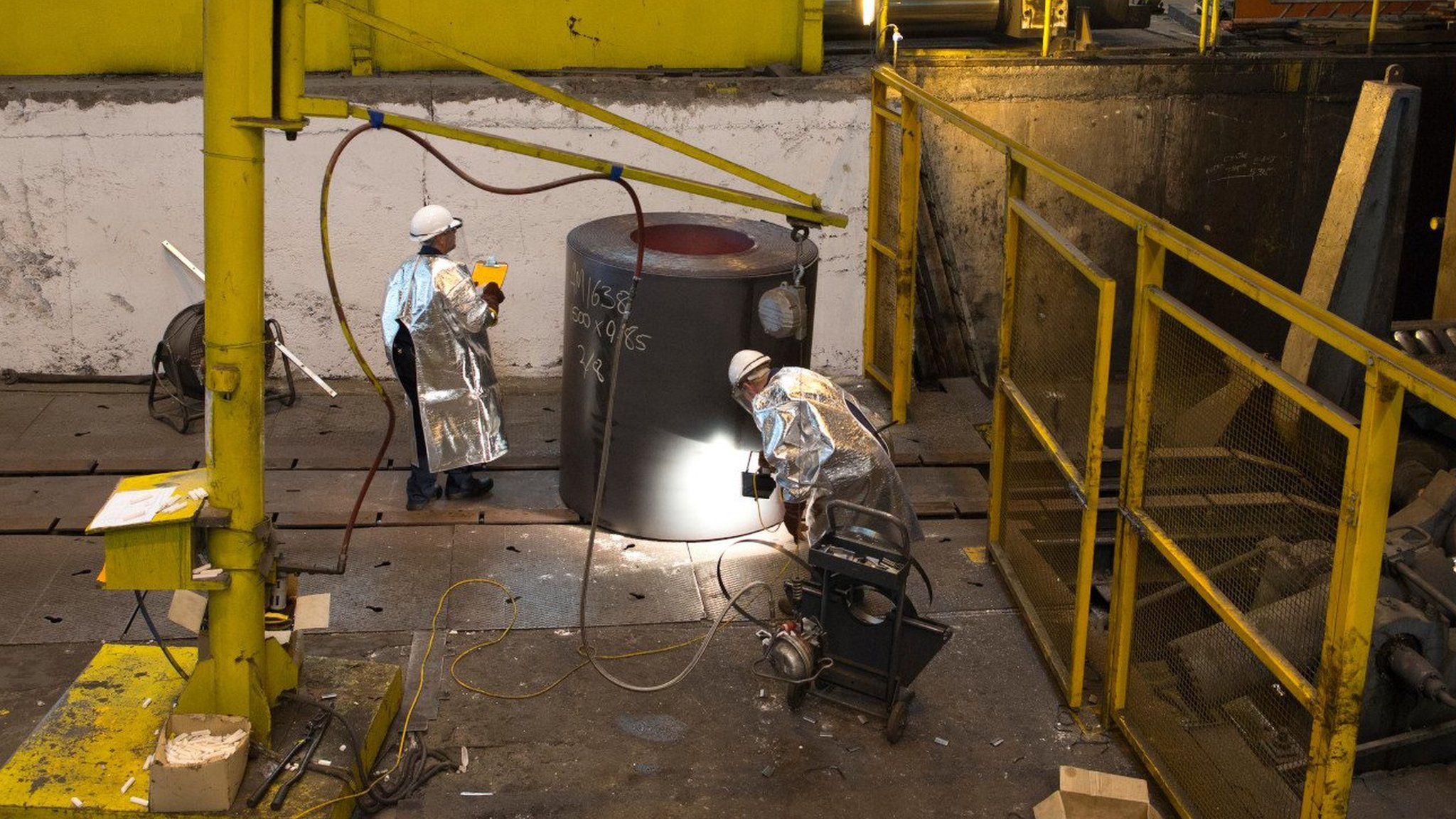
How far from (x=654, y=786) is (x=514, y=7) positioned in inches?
228

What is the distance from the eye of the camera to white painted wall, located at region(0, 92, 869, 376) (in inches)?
351

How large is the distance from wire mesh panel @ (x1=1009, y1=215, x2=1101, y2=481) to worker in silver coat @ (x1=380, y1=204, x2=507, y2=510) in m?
2.61

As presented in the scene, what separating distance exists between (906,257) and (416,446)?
3.04 m

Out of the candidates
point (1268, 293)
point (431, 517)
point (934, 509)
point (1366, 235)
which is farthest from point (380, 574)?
point (1366, 235)

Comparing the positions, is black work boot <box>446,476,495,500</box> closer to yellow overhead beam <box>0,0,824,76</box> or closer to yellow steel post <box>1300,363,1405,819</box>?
yellow overhead beam <box>0,0,824,76</box>

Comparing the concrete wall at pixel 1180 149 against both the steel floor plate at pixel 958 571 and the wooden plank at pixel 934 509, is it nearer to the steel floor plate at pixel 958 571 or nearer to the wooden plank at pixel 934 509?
the wooden plank at pixel 934 509

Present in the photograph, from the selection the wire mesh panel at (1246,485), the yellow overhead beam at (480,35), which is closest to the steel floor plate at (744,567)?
the wire mesh panel at (1246,485)

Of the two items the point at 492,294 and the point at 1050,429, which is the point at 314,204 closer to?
the point at 492,294

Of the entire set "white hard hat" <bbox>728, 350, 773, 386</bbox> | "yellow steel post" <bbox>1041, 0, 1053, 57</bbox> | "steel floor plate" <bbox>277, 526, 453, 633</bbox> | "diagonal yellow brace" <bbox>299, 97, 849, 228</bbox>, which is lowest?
"steel floor plate" <bbox>277, 526, 453, 633</bbox>

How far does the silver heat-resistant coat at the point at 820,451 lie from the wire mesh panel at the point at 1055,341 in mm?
749

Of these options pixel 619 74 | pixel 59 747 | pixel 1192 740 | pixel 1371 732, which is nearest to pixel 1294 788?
pixel 1192 740

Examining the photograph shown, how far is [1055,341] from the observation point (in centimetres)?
616

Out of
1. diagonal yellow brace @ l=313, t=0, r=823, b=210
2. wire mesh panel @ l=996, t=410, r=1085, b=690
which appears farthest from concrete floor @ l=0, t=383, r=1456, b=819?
diagonal yellow brace @ l=313, t=0, r=823, b=210

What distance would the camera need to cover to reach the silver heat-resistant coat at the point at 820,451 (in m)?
6.43
